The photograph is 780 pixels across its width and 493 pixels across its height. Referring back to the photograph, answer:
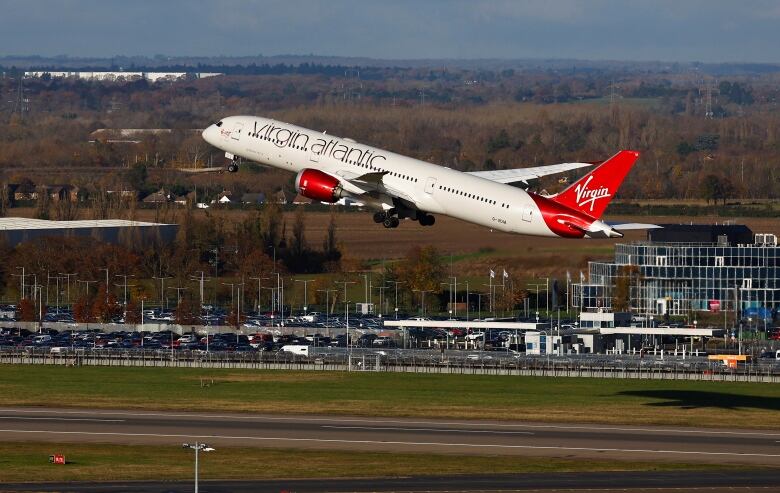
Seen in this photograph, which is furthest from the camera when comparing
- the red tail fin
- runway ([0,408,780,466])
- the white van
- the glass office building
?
the glass office building

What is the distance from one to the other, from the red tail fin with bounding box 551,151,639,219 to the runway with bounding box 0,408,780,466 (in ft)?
42.6

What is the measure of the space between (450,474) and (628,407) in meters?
32.4

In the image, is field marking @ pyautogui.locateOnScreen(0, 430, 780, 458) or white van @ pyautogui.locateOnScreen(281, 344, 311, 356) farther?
white van @ pyautogui.locateOnScreen(281, 344, 311, 356)

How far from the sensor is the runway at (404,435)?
95875 mm

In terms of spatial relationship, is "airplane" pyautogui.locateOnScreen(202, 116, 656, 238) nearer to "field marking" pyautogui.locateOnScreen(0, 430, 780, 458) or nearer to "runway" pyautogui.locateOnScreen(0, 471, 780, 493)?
"field marking" pyautogui.locateOnScreen(0, 430, 780, 458)

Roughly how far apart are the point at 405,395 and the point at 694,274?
221 feet

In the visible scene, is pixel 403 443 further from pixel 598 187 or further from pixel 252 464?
pixel 598 187

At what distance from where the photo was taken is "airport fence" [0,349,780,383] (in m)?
141

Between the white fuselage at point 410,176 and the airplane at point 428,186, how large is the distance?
0.18ft

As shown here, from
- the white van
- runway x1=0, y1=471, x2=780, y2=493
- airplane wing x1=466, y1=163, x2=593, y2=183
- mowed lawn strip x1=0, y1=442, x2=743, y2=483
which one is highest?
airplane wing x1=466, y1=163, x2=593, y2=183

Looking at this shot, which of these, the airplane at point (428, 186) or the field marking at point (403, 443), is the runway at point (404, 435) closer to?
the field marking at point (403, 443)

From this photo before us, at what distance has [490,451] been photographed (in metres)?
95.8

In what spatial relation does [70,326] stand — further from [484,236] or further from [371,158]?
[371,158]

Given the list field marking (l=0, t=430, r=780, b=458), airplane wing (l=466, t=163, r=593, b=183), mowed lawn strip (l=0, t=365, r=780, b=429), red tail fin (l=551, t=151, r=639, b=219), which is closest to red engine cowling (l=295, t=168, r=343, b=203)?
airplane wing (l=466, t=163, r=593, b=183)
